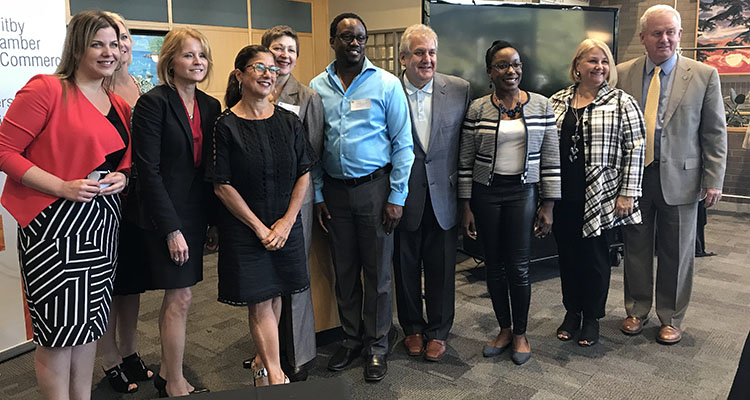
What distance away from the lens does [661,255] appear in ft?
10.4

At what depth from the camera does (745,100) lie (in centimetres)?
645

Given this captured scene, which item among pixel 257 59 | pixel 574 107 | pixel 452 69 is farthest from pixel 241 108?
pixel 452 69

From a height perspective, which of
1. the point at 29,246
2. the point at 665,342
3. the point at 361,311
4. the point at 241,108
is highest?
the point at 241,108

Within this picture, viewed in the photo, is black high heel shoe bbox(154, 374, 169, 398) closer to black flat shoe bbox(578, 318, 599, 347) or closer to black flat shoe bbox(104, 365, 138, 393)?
black flat shoe bbox(104, 365, 138, 393)

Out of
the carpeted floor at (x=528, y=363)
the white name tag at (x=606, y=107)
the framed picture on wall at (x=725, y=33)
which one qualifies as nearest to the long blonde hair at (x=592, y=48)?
the white name tag at (x=606, y=107)

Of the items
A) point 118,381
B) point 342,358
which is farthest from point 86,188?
point 342,358

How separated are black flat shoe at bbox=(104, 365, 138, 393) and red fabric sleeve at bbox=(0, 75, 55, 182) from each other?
1.13 meters

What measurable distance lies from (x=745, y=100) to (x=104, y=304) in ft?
22.3

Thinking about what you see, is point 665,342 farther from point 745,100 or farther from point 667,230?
point 745,100

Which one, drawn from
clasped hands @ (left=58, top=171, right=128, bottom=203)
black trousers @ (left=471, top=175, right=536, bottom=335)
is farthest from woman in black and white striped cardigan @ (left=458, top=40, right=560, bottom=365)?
clasped hands @ (left=58, top=171, right=128, bottom=203)

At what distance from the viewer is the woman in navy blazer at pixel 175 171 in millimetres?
2135

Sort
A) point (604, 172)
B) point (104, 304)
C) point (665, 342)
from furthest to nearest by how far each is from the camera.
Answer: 1. point (665, 342)
2. point (604, 172)
3. point (104, 304)

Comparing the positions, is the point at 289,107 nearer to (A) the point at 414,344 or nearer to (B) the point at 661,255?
(A) the point at 414,344

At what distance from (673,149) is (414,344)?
1.64 meters
